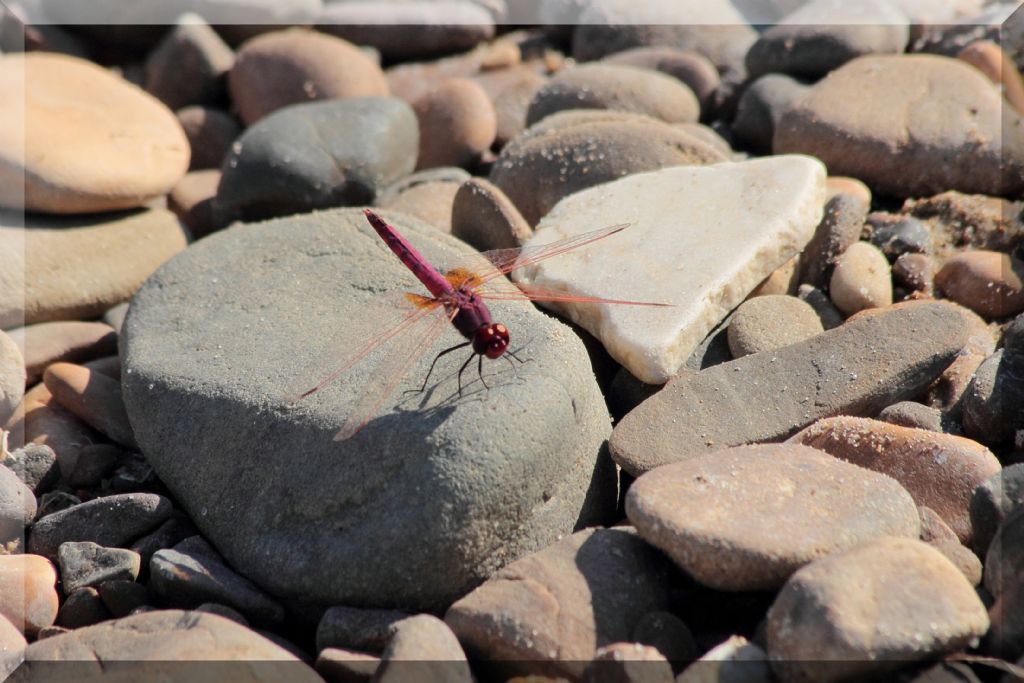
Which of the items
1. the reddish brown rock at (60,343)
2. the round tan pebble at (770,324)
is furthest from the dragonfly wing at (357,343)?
Answer: the reddish brown rock at (60,343)

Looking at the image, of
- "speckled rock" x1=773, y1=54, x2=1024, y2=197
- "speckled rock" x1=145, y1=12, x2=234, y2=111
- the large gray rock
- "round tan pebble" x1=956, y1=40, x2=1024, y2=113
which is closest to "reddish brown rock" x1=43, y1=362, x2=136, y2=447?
the large gray rock

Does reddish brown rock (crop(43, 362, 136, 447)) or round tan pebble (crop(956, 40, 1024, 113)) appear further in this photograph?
round tan pebble (crop(956, 40, 1024, 113))

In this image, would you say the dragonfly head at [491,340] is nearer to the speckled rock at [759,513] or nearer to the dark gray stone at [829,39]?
the speckled rock at [759,513]

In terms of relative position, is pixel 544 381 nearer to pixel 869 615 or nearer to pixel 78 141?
pixel 869 615

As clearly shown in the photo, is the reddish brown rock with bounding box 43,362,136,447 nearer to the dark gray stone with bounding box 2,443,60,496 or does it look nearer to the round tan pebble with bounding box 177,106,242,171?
the dark gray stone with bounding box 2,443,60,496

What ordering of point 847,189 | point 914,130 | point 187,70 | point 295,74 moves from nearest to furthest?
point 847,189, point 914,130, point 295,74, point 187,70

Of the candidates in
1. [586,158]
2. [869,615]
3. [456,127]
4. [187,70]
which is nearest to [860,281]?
[586,158]
